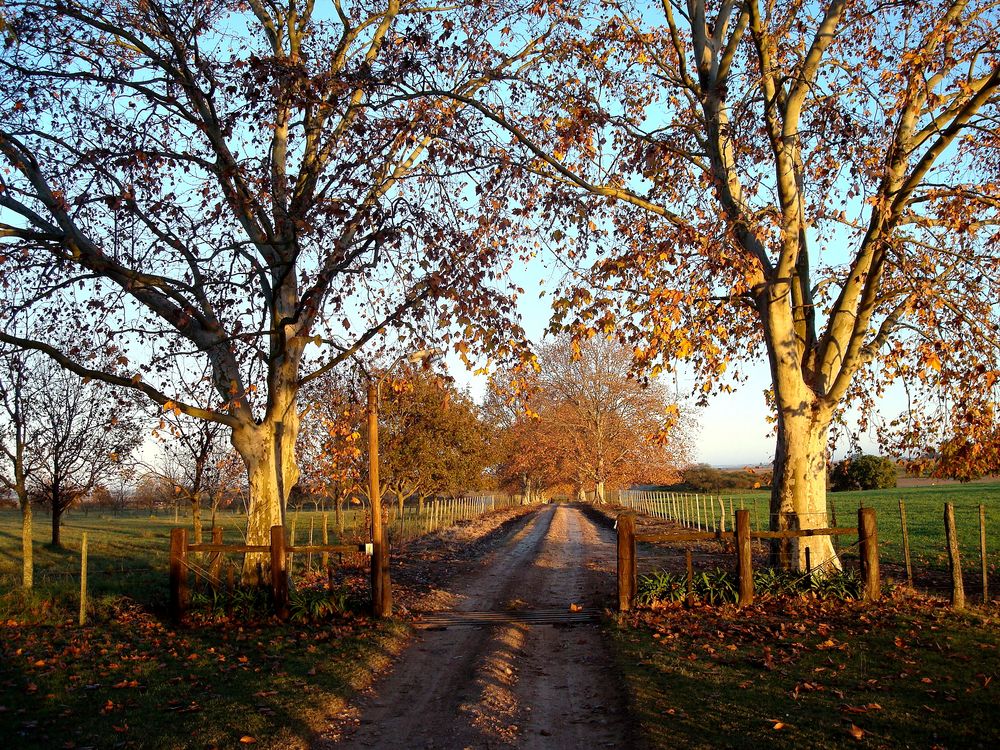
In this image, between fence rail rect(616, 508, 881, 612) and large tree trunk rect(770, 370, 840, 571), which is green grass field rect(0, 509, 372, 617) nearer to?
fence rail rect(616, 508, 881, 612)

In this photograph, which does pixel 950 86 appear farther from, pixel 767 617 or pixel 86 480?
pixel 86 480

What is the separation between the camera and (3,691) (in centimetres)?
799

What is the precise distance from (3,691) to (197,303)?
7432 millimetres

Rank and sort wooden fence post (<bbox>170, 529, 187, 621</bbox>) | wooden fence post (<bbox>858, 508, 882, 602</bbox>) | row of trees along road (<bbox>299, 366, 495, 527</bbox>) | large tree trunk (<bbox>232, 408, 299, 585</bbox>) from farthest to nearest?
row of trees along road (<bbox>299, 366, 495, 527</bbox>), large tree trunk (<bbox>232, 408, 299, 585</bbox>), wooden fence post (<bbox>170, 529, 187, 621</bbox>), wooden fence post (<bbox>858, 508, 882, 602</bbox>)

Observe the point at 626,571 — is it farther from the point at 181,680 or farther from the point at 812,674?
the point at 181,680

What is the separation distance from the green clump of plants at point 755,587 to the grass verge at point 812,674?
0.98ft

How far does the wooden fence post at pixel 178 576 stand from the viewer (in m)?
11.9

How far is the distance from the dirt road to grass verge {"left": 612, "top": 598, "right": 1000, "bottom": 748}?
440mm

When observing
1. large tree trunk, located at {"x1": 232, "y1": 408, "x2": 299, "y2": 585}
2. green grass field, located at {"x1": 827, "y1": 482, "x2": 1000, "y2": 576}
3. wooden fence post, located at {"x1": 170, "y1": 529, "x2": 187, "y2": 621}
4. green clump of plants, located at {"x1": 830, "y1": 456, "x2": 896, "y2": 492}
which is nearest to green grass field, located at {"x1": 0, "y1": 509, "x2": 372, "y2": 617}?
large tree trunk, located at {"x1": 232, "y1": 408, "x2": 299, "y2": 585}

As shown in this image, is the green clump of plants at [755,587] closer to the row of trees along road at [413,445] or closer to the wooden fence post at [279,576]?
the wooden fence post at [279,576]

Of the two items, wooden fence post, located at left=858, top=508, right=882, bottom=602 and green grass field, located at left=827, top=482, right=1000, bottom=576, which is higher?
wooden fence post, located at left=858, top=508, right=882, bottom=602

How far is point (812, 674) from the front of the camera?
26.4ft

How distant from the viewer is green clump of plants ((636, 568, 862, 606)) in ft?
38.7

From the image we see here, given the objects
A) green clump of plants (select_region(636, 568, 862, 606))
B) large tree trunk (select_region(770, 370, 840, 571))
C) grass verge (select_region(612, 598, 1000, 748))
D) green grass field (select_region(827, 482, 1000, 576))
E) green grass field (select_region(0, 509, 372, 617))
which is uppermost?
large tree trunk (select_region(770, 370, 840, 571))
